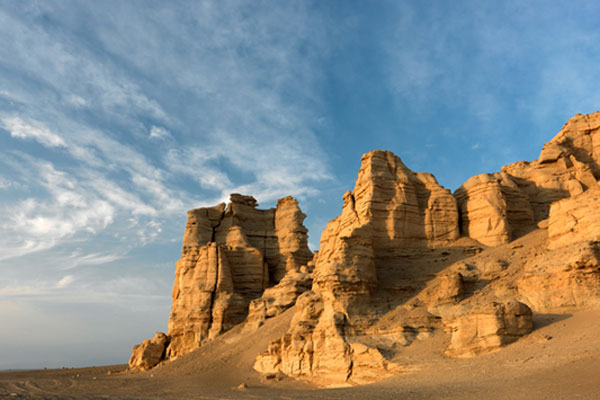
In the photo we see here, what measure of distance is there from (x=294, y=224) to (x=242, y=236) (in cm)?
690

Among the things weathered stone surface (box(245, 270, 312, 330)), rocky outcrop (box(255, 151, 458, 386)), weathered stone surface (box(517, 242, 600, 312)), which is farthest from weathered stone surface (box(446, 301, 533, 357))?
weathered stone surface (box(245, 270, 312, 330))

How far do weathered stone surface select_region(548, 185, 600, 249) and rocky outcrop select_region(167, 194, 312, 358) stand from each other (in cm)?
2309

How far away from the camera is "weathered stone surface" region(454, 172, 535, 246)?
1239 inches

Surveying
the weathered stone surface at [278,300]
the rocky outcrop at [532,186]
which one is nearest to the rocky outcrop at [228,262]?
the weathered stone surface at [278,300]

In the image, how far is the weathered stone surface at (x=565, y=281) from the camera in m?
21.7

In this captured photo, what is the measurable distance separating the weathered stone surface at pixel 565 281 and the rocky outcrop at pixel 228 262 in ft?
73.3

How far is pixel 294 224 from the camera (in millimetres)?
55531

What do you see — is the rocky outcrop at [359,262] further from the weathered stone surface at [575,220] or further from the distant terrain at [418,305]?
the weathered stone surface at [575,220]

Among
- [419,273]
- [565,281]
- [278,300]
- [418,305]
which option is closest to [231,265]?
[278,300]

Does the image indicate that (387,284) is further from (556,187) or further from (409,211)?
(556,187)

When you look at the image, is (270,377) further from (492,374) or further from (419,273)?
(492,374)

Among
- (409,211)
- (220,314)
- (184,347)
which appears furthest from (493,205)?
(184,347)

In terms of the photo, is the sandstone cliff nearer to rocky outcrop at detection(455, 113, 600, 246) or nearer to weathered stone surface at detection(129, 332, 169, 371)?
weathered stone surface at detection(129, 332, 169, 371)

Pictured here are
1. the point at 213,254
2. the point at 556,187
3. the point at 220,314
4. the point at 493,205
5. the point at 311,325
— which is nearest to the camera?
the point at 311,325
